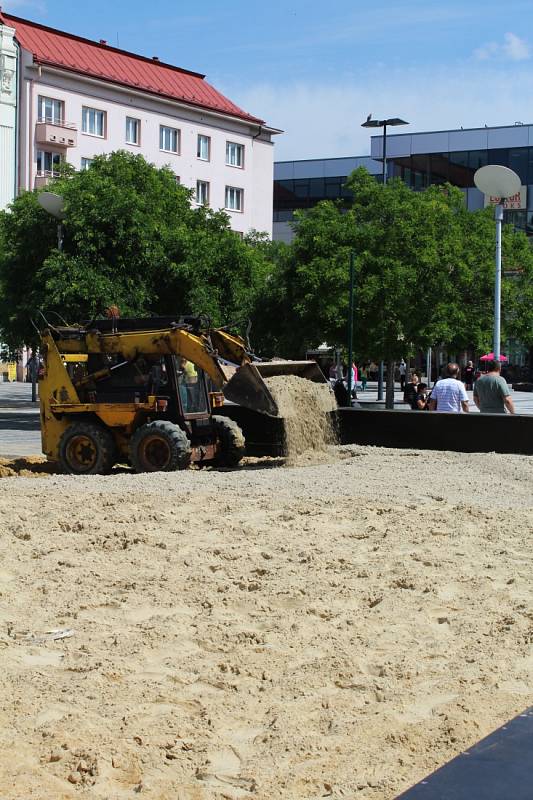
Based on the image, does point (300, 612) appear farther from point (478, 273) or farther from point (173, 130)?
point (173, 130)

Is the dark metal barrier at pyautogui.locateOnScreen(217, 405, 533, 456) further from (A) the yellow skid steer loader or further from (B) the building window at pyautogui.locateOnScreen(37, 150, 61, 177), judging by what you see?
(B) the building window at pyautogui.locateOnScreen(37, 150, 61, 177)

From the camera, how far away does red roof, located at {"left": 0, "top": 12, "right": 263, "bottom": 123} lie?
61688mm

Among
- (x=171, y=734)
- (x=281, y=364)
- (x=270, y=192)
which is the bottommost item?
(x=171, y=734)

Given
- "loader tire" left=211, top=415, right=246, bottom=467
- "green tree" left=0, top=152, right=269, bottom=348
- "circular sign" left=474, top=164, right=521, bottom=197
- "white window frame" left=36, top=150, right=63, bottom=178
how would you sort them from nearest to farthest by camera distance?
"loader tire" left=211, top=415, right=246, bottom=467, "circular sign" left=474, top=164, right=521, bottom=197, "green tree" left=0, top=152, right=269, bottom=348, "white window frame" left=36, top=150, right=63, bottom=178

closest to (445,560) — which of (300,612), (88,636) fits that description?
(300,612)

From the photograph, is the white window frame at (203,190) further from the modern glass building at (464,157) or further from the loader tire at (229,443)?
the loader tire at (229,443)

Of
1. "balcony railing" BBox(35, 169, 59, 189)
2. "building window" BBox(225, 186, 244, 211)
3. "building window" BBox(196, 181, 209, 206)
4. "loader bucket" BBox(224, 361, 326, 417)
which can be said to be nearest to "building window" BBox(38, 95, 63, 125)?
"balcony railing" BBox(35, 169, 59, 189)

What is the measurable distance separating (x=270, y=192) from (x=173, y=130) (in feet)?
32.2

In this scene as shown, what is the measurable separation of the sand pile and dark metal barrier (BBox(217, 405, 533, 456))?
408mm

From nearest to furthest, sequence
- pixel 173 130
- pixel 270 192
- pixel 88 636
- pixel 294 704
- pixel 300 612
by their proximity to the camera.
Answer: pixel 294 704 < pixel 88 636 < pixel 300 612 < pixel 173 130 < pixel 270 192

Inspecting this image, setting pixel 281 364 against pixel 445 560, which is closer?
pixel 445 560

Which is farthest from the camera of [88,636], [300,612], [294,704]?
[300,612]

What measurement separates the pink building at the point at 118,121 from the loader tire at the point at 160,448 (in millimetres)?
40181

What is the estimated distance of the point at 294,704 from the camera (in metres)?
5.90
